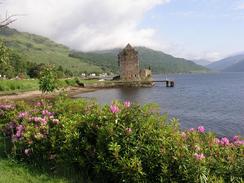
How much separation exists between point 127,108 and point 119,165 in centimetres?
194

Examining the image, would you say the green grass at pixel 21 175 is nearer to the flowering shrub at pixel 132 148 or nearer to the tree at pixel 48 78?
the flowering shrub at pixel 132 148

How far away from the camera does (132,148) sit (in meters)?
8.75

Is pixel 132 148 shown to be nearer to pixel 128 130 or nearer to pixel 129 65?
pixel 128 130

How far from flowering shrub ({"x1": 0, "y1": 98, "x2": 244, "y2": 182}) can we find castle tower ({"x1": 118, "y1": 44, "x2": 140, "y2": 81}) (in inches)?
5206

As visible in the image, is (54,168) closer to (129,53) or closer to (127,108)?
(127,108)

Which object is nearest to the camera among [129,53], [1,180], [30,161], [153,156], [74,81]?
[153,156]

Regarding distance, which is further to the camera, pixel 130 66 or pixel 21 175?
pixel 130 66

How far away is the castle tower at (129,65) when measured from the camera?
144125 millimetres

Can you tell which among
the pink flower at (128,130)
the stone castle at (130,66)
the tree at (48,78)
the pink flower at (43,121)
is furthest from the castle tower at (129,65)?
the pink flower at (128,130)

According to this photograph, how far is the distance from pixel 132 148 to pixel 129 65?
135967 mm

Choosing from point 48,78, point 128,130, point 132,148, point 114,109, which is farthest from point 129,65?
point 132,148

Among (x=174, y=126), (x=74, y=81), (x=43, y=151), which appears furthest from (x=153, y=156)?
(x=74, y=81)

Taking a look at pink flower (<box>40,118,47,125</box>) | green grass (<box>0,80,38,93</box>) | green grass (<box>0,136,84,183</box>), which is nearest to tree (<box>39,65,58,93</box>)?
pink flower (<box>40,118,47,125</box>)

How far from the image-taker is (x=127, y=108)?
9.98 meters
